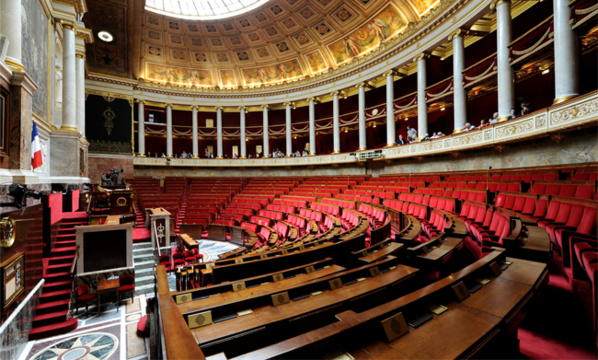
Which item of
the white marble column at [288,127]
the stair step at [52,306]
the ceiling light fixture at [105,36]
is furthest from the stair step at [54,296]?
the ceiling light fixture at [105,36]

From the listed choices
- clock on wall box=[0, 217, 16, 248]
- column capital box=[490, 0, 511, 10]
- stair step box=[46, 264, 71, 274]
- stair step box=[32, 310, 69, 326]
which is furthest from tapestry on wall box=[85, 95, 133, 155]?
column capital box=[490, 0, 511, 10]

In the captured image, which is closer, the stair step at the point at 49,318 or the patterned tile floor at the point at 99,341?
the patterned tile floor at the point at 99,341

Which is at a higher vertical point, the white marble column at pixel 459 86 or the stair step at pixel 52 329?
the white marble column at pixel 459 86

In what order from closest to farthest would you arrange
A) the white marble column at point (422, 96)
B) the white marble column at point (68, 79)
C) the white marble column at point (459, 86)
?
the white marble column at point (68, 79) < the white marble column at point (459, 86) < the white marble column at point (422, 96)

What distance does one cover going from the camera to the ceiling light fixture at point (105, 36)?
17078 mm

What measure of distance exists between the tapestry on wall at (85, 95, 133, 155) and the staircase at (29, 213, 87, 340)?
540 inches

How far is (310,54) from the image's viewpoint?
20.3 meters

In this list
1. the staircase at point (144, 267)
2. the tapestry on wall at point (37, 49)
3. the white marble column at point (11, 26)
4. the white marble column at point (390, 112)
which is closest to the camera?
the white marble column at point (11, 26)

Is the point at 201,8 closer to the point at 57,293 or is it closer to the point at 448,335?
the point at 57,293

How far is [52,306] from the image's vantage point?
4.93m

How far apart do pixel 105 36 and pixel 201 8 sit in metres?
7.38

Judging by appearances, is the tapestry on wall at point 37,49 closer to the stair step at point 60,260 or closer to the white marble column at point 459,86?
the stair step at point 60,260

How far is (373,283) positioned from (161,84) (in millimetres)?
24135

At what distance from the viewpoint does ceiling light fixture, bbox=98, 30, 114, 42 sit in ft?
56.0
